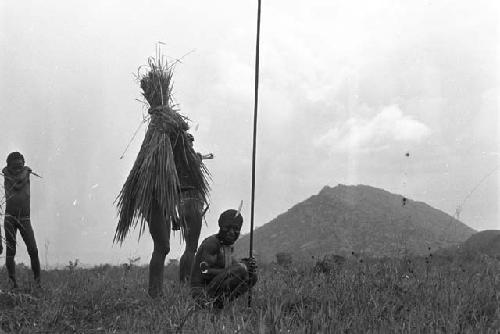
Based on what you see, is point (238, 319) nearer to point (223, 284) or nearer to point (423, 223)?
point (223, 284)

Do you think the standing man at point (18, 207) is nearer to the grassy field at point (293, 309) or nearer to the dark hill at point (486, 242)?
the grassy field at point (293, 309)

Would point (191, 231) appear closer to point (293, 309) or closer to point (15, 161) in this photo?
point (293, 309)

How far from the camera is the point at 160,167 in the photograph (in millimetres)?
5270

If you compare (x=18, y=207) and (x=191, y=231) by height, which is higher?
(x=18, y=207)

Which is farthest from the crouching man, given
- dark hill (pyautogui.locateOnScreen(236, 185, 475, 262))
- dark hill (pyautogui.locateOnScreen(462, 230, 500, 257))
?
dark hill (pyautogui.locateOnScreen(236, 185, 475, 262))

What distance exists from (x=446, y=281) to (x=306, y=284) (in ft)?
4.79

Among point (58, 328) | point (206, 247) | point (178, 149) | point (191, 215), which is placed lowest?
point (58, 328)

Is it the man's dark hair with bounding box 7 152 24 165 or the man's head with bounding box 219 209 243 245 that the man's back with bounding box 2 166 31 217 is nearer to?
the man's dark hair with bounding box 7 152 24 165

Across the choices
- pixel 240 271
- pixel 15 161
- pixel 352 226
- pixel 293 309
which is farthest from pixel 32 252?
pixel 352 226

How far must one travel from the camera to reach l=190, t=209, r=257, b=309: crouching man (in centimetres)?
417

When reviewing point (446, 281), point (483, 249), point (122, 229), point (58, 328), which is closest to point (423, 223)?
point (483, 249)

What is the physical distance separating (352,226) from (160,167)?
1608 centimetres

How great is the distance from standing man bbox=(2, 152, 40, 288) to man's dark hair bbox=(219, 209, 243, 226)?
3545 mm

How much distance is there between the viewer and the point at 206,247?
4.40 meters
